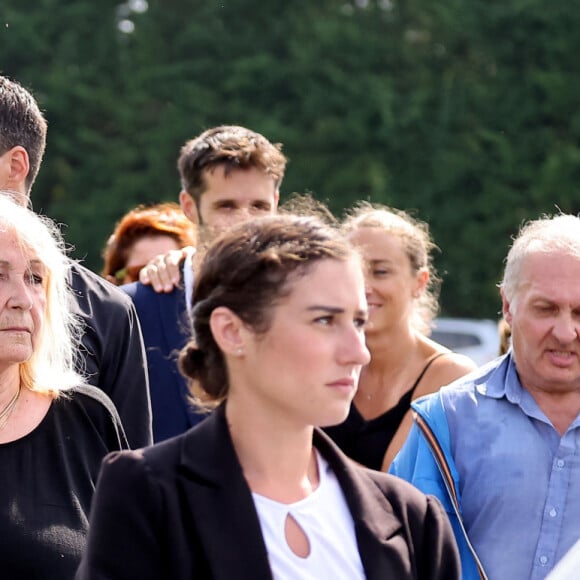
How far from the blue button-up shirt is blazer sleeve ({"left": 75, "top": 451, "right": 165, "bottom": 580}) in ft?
4.47

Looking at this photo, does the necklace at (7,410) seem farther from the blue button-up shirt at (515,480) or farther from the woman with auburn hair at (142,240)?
the woman with auburn hair at (142,240)

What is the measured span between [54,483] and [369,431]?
67.5 inches

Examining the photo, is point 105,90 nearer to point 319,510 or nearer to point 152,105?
point 152,105

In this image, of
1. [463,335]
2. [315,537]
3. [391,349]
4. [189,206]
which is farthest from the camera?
[463,335]

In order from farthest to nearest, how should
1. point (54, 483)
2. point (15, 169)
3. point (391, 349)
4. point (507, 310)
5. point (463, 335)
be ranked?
point (463, 335)
point (391, 349)
point (15, 169)
point (507, 310)
point (54, 483)

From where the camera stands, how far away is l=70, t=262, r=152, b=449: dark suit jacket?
3.87 meters

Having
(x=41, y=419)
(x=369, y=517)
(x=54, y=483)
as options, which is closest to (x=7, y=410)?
(x=41, y=419)

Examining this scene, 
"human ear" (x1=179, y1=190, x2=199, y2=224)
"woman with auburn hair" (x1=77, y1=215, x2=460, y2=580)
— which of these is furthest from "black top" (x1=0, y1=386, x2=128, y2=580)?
"human ear" (x1=179, y1=190, x2=199, y2=224)

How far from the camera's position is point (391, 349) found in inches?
200

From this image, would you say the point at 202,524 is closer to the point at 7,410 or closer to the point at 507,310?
the point at 7,410

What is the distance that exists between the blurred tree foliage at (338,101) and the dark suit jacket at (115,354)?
1670 cm

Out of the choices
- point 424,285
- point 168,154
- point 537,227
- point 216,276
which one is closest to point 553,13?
point 168,154

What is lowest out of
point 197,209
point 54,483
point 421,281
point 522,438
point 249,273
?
point 54,483

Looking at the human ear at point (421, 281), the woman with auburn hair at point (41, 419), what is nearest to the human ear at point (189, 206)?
the human ear at point (421, 281)
